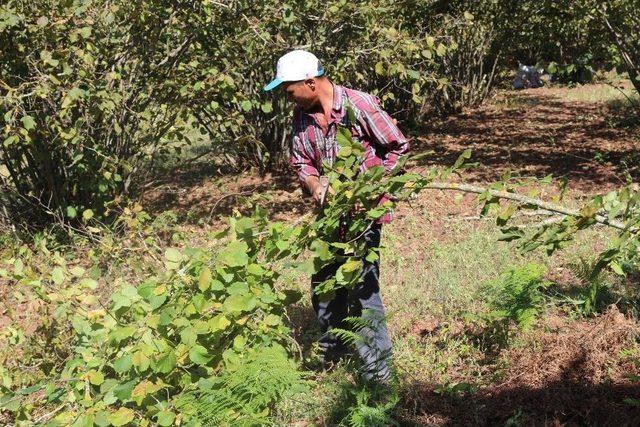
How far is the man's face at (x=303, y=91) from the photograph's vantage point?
2889 mm

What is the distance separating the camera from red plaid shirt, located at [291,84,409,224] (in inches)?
115

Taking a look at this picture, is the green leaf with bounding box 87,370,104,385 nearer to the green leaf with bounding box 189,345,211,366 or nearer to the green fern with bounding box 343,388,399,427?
the green leaf with bounding box 189,345,211,366

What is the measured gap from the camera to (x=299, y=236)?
243 cm

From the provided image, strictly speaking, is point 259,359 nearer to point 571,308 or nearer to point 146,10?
point 571,308

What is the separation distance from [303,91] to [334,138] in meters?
0.28

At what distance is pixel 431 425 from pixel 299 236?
45.2 inches

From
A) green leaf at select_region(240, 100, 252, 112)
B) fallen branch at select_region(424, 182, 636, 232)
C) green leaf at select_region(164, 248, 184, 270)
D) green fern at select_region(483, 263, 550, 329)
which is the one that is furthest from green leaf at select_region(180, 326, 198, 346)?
green leaf at select_region(240, 100, 252, 112)

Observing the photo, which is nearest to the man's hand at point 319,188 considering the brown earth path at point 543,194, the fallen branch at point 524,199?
the brown earth path at point 543,194

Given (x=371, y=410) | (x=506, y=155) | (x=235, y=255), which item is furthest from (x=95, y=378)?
(x=506, y=155)

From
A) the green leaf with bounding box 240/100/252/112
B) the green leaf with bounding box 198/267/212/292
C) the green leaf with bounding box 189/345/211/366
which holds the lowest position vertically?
the green leaf with bounding box 189/345/211/366

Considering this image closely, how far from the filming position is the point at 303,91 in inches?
115

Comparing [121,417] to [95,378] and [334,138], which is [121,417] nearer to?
[95,378]

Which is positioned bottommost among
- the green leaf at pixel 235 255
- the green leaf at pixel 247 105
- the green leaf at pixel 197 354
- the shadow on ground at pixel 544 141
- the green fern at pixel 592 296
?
the shadow on ground at pixel 544 141

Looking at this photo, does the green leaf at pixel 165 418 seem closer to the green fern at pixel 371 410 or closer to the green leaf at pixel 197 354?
the green leaf at pixel 197 354
